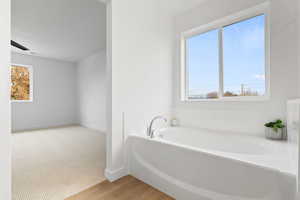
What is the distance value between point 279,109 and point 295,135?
0.37 m

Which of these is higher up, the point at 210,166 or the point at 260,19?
the point at 260,19

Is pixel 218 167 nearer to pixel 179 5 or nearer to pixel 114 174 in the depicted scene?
pixel 114 174

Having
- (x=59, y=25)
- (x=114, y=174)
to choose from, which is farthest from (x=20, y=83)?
(x=114, y=174)

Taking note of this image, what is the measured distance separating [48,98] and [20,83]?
90 cm

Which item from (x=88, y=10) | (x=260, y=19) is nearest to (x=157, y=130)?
(x=260, y=19)

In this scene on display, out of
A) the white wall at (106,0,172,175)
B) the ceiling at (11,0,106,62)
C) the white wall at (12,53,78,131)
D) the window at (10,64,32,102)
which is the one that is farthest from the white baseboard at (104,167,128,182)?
the window at (10,64,32,102)

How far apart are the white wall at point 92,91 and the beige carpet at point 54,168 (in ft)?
5.13

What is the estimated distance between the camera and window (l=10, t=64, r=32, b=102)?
445cm

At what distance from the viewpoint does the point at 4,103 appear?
0.97 metres

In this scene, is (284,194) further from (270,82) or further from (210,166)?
(270,82)

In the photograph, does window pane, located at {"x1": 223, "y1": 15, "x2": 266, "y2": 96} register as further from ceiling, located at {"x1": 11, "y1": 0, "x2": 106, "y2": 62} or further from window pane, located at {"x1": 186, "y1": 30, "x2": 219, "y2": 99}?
ceiling, located at {"x1": 11, "y1": 0, "x2": 106, "y2": 62}

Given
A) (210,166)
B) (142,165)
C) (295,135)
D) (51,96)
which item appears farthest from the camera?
(51,96)

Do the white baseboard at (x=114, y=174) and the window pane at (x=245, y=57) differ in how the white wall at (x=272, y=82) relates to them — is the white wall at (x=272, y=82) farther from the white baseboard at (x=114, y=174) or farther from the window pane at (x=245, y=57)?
the white baseboard at (x=114, y=174)

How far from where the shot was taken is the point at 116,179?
66.7 inches
